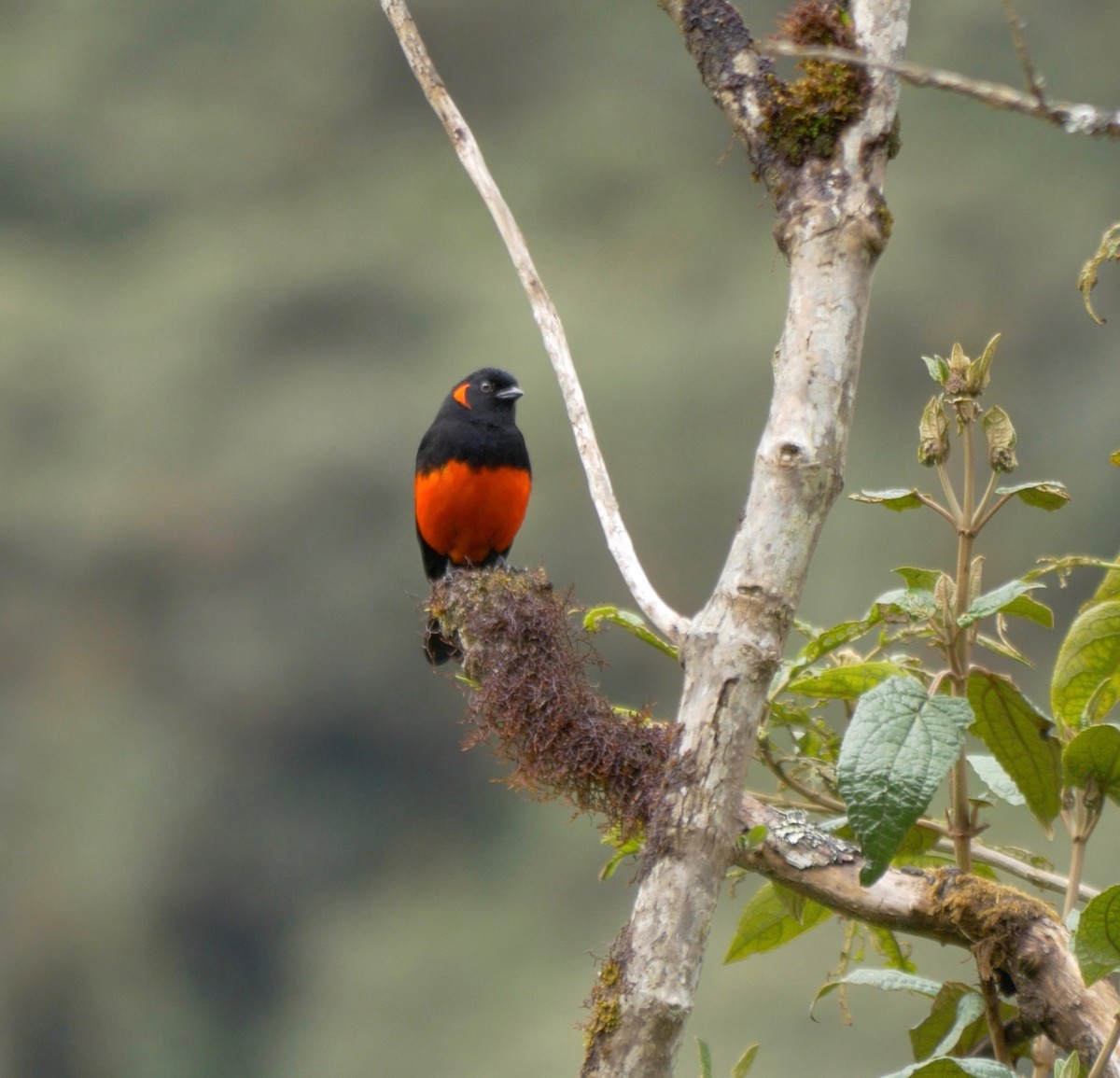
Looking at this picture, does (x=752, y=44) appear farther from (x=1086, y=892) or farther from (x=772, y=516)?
(x=1086, y=892)

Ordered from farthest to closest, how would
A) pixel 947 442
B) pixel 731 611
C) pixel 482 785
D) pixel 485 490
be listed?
pixel 482 785, pixel 485 490, pixel 947 442, pixel 731 611

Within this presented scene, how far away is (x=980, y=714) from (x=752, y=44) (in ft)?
2.63

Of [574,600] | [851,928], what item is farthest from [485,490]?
[851,928]

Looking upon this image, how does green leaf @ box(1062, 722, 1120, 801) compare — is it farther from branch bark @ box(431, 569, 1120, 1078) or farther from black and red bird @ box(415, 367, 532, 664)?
black and red bird @ box(415, 367, 532, 664)

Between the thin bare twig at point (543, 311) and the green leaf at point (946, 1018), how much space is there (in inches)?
22.5

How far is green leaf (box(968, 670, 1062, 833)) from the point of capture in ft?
4.51

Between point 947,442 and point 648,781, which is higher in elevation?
point 947,442

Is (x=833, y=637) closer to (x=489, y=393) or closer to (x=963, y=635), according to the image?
(x=963, y=635)

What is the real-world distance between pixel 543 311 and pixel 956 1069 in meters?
1.05

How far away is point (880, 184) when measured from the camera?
4.31ft

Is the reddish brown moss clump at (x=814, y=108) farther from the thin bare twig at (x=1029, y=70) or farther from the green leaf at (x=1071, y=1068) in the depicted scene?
the green leaf at (x=1071, y=1068)

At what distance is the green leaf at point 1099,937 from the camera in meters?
1.04

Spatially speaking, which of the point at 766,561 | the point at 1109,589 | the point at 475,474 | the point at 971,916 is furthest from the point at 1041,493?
the point at 475,474

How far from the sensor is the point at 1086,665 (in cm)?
127
